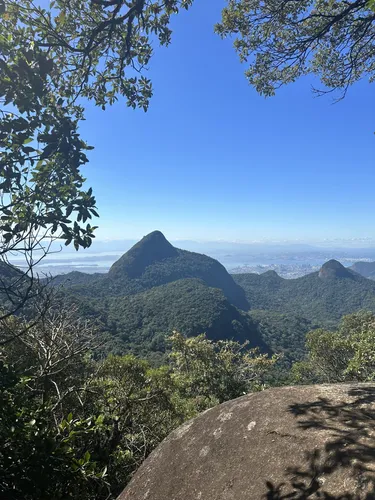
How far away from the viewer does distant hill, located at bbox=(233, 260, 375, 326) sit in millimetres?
133875

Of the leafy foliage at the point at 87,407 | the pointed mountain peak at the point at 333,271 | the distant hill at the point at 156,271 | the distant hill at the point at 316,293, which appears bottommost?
the distant hill at the point at 316,293

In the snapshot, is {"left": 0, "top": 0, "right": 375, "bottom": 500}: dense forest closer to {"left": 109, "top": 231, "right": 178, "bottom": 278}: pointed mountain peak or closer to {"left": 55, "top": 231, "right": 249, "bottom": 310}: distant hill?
{"left": 55, "top": 231, "right": 249, "bottom": 310}: distant hill

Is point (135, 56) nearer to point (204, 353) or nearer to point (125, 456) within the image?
point (125, 456)

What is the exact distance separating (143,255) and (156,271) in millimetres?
11493

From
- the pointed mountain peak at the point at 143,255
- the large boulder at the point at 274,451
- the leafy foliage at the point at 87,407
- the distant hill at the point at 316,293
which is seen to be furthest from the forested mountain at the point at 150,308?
the large boulder at the point at 274,451

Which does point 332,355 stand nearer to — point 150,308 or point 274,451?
point 274,451

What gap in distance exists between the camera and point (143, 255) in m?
156

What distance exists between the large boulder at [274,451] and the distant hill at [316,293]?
4950 inches

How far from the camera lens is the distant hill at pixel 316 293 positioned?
439 ft

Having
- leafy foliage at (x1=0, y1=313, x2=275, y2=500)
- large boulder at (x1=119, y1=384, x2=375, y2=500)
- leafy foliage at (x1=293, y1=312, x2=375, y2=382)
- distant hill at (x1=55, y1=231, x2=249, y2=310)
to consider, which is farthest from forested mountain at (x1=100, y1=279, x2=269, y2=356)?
large boulder at (x1=119, y1=384, x2=375, y2=500)

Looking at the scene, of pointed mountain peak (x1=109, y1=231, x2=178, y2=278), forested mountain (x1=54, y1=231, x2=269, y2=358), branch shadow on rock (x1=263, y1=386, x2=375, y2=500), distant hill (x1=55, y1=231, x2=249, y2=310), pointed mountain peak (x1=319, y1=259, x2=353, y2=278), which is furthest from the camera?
pointed mountain peak (x1=319, y1=259, x2=353, y2=278)

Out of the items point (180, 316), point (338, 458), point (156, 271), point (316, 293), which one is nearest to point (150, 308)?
point (180, 316)

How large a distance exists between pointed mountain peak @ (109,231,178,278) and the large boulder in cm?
13167

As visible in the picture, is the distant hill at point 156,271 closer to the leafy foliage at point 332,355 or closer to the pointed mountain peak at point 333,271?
the pointed mountain peak at point 333,271
